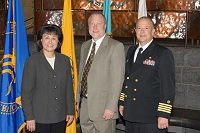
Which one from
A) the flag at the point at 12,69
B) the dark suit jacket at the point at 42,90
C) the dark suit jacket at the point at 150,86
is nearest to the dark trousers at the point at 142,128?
the dark suit jacket at the point at 150,86

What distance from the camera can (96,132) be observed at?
11.4 feet

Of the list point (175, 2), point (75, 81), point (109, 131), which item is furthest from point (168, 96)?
point (175, 2)

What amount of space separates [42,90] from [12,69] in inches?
31.8

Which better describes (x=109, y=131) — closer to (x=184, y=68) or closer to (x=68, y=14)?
(x=68, y=14)

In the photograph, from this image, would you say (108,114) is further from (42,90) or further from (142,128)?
(42,90)

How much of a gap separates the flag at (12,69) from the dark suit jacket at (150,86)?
1233 mm

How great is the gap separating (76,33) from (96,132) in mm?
3405

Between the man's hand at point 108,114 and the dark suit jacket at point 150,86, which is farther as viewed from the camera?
the man's hand at point 108,114

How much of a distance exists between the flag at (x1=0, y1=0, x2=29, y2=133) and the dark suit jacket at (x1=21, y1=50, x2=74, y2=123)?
2.22 feet

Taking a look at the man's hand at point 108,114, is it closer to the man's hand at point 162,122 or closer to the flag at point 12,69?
the man's hand at point 162,122

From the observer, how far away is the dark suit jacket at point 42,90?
3086mm

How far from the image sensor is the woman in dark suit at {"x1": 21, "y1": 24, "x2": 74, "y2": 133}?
10.2 ft

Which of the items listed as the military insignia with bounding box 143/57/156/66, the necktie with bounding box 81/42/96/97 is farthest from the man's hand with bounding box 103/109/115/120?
the military insignia with bounding box 143/57/156/66

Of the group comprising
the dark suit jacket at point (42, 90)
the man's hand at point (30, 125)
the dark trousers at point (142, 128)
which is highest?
the dark suit jacket at point (42, 90)
